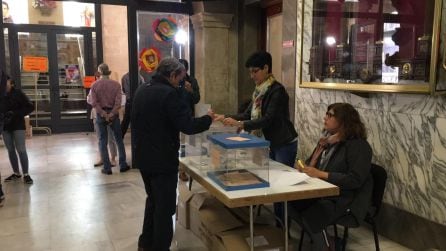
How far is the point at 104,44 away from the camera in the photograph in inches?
365

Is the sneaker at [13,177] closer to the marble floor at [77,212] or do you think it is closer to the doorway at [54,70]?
the marble floor at [77,212]

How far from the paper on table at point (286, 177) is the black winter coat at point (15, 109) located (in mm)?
3415

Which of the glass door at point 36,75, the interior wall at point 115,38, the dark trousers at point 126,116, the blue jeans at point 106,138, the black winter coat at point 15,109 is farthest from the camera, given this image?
the interior wall at point 115,38

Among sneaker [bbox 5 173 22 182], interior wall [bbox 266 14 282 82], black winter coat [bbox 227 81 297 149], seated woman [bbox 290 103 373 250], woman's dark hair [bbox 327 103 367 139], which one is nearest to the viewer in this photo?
seated woman [bbox 290 103 373 250]

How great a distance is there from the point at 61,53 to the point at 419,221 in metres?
8.26

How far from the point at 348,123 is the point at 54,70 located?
7867mm

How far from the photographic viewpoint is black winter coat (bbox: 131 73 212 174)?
2533mm

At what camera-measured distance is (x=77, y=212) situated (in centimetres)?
394

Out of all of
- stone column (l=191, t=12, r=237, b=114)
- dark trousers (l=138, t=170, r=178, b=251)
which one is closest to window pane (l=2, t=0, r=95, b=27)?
stone column (l=191, t=12, r=237, b=114)

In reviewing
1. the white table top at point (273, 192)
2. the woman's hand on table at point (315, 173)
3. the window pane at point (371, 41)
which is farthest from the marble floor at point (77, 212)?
the window pane at point (371, 41)

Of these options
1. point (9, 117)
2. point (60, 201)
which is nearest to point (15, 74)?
point (9, 117)

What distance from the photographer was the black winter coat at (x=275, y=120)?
3109 millimetres

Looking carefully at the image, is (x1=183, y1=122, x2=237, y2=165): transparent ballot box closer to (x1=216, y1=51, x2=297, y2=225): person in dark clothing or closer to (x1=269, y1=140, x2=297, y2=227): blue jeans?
(x1=216, y1=51, x2=297, y2=225): person in dark clothing

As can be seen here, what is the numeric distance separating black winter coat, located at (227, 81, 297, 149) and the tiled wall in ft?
2.22
